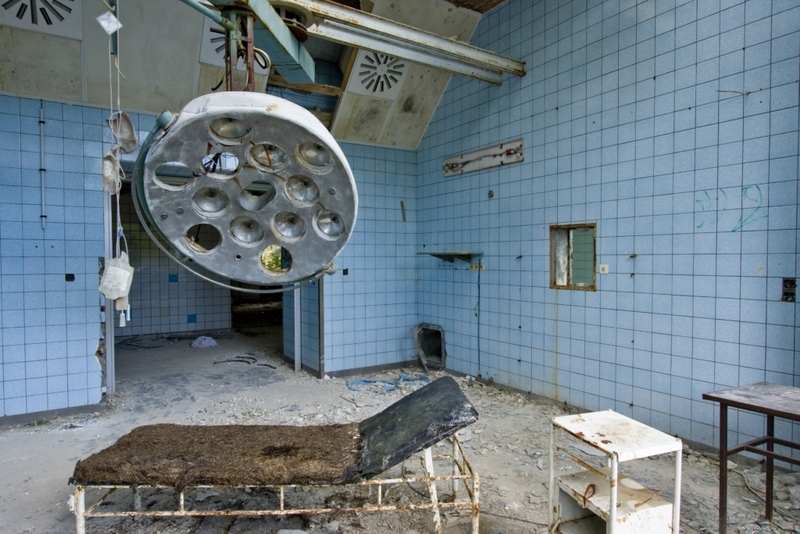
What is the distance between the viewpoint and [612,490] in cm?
168

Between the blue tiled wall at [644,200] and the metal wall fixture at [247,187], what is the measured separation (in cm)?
265

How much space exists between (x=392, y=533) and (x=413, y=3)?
14.5 feet

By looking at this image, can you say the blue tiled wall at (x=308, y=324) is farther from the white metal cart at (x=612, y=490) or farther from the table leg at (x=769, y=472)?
the table leg at (x=769, y=472)

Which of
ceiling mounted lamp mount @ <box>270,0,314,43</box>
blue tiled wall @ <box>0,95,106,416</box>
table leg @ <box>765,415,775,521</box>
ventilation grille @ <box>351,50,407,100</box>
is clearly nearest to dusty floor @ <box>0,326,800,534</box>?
table leg @ <box>765,415,775,521</box>

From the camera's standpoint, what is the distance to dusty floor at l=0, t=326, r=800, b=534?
2.37 metres

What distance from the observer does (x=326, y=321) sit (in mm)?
Answer: 5035

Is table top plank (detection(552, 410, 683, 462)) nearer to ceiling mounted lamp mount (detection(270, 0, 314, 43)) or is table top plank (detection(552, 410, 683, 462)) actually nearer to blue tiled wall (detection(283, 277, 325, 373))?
ceiling mounted lamp mount (detection(270, 0, 314, 43))

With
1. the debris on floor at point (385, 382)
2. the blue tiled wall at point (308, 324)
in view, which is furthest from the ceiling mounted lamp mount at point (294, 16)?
the debris on floor at point (385, 382)

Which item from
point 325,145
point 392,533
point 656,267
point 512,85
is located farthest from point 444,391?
point 512,85

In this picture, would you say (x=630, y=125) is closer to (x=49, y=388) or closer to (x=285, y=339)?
(x=285, y=339)

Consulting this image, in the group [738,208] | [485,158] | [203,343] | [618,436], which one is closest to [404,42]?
[485,158]

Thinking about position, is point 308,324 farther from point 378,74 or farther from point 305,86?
point 378,74

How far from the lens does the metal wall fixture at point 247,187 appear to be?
1345 millimetres

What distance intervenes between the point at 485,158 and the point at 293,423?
312cm
